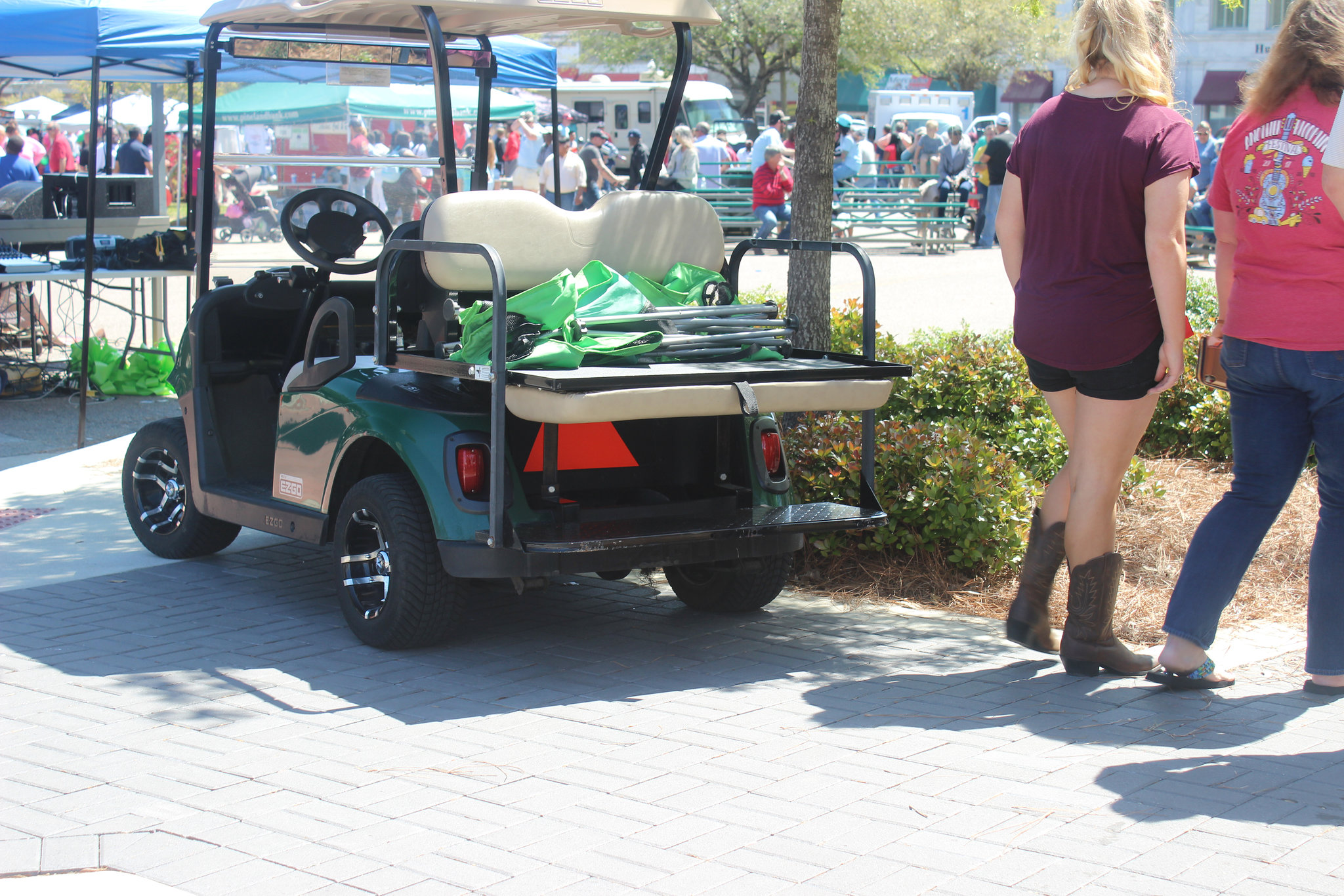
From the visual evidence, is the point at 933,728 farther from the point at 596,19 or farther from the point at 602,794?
the point at 596,19

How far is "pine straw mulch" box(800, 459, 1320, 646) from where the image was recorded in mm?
5008

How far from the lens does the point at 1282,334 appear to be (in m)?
3.80

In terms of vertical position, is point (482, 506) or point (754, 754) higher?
point (482, 506)

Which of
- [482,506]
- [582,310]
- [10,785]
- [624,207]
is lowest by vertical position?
[10,785]

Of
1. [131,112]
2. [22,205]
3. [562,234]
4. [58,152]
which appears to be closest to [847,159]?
[58,152]

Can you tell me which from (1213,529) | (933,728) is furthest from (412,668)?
(1213,529)

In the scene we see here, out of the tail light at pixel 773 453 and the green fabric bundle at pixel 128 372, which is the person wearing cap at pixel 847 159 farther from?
the tail light at pixel 773 453

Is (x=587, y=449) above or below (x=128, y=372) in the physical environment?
above

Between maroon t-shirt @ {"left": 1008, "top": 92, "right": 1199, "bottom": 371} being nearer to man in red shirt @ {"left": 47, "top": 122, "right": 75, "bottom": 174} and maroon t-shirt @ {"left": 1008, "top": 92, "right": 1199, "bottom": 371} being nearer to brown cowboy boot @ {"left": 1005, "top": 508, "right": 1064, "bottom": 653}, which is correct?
brown cowboy boot @ {"left": 1005, "top": 508, "right": 1064, "bottom": 653}

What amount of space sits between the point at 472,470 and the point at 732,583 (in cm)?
113

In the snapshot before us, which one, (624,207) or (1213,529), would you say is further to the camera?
(624,207)

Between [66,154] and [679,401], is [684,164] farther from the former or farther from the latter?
[679,401]

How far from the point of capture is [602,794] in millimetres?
3424

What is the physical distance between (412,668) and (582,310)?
1245 millimetres
